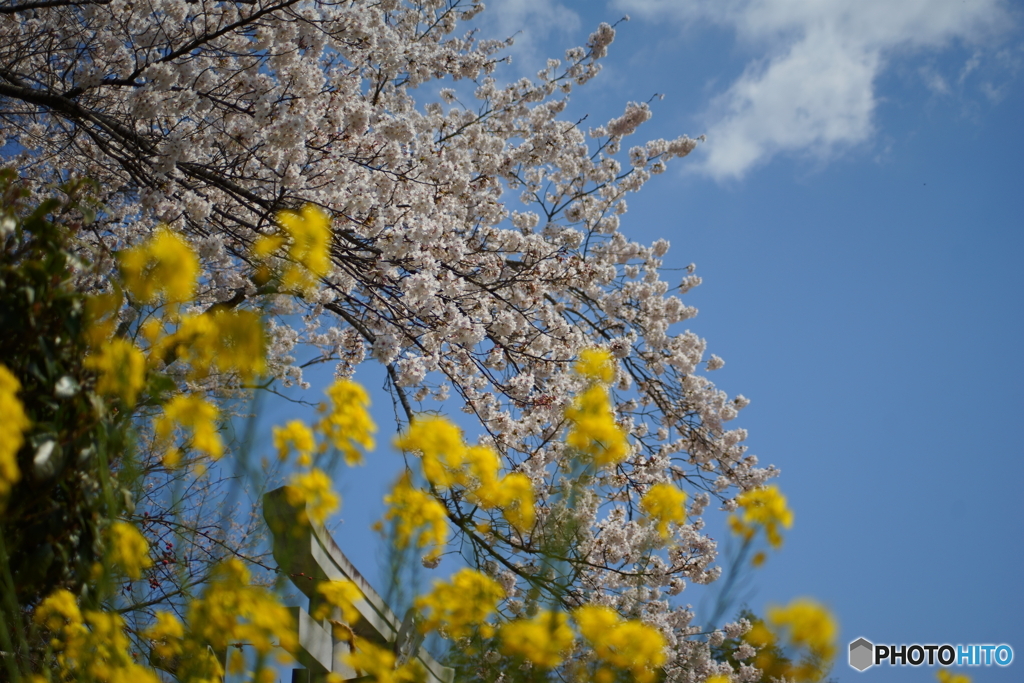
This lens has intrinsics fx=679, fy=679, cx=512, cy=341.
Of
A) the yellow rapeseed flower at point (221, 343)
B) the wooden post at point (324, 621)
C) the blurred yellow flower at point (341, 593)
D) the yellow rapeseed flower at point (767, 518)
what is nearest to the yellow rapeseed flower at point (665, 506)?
the yellow rapeseed flower at point (767, 518)

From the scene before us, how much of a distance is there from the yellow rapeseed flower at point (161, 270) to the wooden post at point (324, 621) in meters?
0.66

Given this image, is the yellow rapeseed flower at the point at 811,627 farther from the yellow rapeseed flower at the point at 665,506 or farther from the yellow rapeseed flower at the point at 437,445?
the yellow rapeseed flower at the point at 437,445

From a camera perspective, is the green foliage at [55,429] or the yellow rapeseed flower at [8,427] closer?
the yellow rapeseed flower at [8,427]

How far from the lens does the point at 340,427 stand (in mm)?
1810

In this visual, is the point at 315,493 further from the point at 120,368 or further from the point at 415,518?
the point at 120,368

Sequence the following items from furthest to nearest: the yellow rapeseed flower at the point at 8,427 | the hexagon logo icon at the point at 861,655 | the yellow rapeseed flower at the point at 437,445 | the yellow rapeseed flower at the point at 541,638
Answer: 1. the hexagon logo icon at the point at 861,655
2. the yellow rapeseed flower at the point at 437,445
3. the yellow rapeseed flower at the point at 541,638
4. the yellow rapeseed flower at the point at 8,427

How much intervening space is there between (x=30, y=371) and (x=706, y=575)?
5134mm

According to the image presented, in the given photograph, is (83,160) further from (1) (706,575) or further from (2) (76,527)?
(1) (706,575)

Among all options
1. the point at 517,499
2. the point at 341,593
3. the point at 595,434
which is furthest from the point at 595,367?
the point at 341,593

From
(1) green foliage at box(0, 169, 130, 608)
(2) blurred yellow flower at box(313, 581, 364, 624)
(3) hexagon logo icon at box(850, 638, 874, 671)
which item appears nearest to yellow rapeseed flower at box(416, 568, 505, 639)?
(2) blurred yellow flower at box(313, 581, 364, 624)

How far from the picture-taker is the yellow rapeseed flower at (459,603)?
5.74ft

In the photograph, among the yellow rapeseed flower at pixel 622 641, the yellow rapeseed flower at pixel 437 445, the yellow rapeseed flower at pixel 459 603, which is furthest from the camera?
the yellow rapeseed flower at pixel 437 445

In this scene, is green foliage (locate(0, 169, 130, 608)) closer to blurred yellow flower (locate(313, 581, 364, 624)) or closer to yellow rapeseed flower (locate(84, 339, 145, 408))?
yellow rapeseed flower (locate(84, 339, 145, 408))

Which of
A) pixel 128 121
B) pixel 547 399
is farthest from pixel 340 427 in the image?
pixel 128 121
